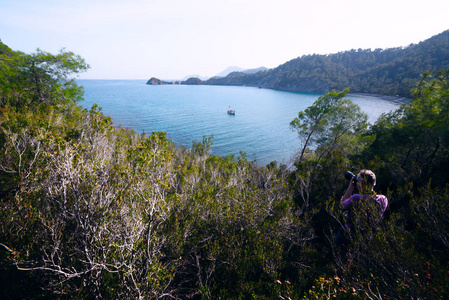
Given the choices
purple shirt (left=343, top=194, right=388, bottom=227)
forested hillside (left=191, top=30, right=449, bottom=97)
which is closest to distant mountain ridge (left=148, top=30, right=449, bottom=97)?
forested hillside (left=191, top=30, right=449, bottom=97)

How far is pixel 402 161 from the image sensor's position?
17.3 m

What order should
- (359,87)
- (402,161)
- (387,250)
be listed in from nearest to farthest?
1. (387,250)
2. (402,161)
3. (359,87)

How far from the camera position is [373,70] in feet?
452

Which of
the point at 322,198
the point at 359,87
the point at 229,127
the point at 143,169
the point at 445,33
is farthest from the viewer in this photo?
the point at 359,87

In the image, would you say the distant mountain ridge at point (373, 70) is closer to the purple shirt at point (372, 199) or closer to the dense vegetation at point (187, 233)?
the dense vegetation at point (187, 233)

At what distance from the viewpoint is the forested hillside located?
101 m

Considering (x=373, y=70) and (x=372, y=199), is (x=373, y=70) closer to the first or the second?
(x=373, y=70)

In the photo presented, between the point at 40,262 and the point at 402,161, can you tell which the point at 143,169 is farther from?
the point at 402,161

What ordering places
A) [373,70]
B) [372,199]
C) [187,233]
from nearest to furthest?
[372,199]
[187,233]
[373,70]

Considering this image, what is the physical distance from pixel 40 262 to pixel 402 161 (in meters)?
24.4

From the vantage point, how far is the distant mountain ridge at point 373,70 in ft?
332

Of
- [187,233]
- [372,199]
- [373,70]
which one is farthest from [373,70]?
Answer: [187,233]

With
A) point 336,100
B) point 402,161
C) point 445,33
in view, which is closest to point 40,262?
point 402,161

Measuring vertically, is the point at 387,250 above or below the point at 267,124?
above
